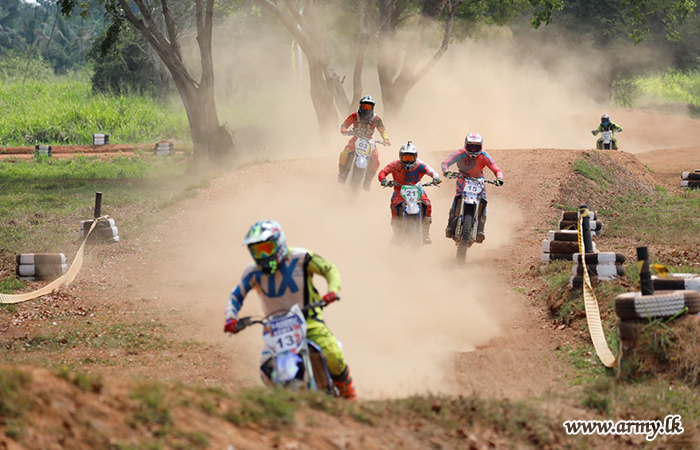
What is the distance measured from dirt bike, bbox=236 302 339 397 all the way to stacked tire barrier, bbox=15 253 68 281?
869 cm

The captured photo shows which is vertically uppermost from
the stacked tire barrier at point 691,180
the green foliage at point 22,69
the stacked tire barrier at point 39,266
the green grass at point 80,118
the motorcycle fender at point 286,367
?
the green foliage at point 22,69

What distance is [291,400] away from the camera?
606 cm

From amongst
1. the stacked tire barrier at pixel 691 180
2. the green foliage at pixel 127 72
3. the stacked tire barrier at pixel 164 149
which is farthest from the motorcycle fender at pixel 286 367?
the green foliage at pixel 127 72

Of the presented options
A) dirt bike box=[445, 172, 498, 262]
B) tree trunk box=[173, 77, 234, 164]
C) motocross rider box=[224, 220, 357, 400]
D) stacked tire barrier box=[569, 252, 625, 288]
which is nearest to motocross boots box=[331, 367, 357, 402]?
motocross rider box=[224, 220, 357, 400]

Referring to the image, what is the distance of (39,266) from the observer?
14.7 metres

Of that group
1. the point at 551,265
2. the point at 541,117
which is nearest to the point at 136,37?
the point at 541,117

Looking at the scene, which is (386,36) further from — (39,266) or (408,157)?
(39,266)

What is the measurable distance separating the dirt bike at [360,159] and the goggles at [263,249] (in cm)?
1058

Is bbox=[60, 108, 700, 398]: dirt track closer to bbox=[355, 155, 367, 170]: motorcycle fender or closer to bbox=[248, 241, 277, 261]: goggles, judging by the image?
bbox=[355, 155, 367, 170]: motorcycle fender

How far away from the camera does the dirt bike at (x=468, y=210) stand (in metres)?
14.6

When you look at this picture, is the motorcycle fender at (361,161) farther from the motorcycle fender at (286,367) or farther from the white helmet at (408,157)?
the motorcycle fender at (286,367)

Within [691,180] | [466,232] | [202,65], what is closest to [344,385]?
[466,232]

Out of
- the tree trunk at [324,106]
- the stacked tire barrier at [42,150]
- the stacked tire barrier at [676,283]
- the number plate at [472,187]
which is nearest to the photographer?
the stacked tire barrier at [676,283]

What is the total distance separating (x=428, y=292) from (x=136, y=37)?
46615 millimetres
